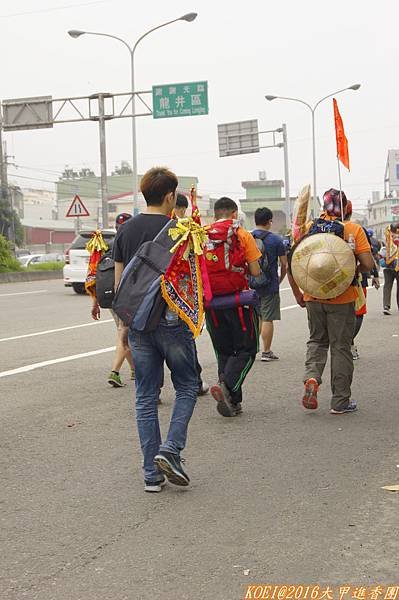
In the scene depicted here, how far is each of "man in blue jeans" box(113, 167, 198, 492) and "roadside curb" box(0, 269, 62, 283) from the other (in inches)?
1070

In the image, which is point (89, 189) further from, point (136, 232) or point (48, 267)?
point (136, 232)

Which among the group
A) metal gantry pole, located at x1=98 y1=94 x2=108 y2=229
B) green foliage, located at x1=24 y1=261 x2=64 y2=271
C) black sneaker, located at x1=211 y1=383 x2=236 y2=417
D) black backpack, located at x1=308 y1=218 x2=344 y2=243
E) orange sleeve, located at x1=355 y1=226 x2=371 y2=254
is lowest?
black sneaker, located at x1=211 y1=383 x2=236 y2=417

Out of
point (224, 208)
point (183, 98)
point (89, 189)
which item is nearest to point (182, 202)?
point (224, 208)

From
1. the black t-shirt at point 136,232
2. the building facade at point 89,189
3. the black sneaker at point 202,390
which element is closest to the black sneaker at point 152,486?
the black t-shirt at point 136,232

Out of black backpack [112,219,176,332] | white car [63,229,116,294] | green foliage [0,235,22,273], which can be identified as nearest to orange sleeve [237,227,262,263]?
black backpack [112,219,176,332]

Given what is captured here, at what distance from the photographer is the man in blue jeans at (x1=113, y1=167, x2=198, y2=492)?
5340mm

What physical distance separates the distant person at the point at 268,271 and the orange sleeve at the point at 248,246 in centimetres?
273

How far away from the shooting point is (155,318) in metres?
5.25

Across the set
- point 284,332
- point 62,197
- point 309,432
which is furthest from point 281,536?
point 62,197

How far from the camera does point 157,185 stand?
5414mm

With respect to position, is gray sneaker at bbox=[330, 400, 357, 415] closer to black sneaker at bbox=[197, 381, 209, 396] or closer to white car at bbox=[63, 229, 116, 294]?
black sneaker at bbox=[197, 381, 209, 396]

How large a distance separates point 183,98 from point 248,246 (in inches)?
1019

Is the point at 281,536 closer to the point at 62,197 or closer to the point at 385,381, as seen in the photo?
the point at 385,381

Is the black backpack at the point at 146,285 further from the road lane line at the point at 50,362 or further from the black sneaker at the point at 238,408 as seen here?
the road lane line at the point at 50,362
